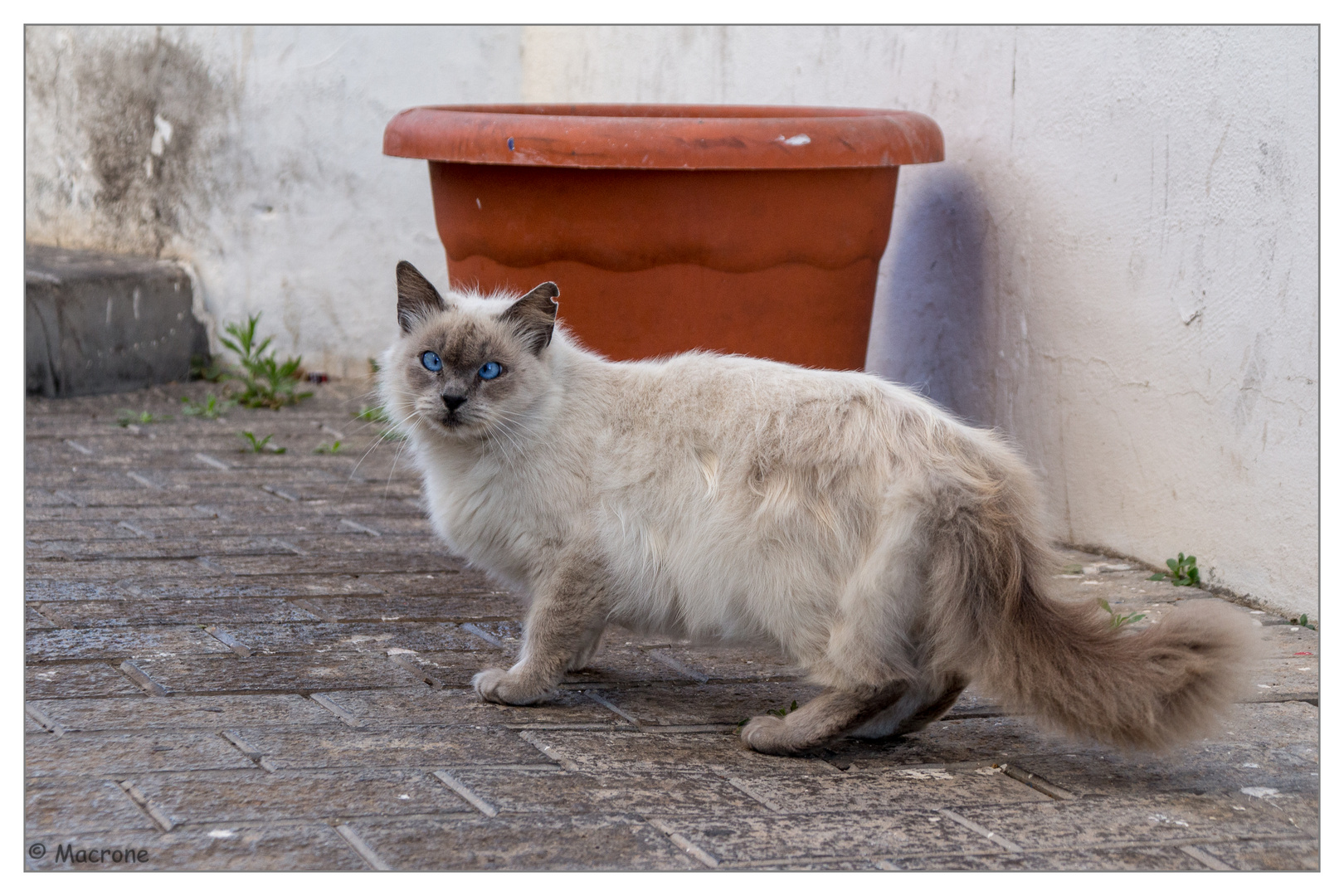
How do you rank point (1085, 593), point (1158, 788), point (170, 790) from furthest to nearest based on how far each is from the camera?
point (1085, 593) < point (1158, 788) < point (170, 790)

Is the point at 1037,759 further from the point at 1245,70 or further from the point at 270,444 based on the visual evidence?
the point at 270,444

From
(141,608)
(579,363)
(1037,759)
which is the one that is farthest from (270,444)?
(1037,759)

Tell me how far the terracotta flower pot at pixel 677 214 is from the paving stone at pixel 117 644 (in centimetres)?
147

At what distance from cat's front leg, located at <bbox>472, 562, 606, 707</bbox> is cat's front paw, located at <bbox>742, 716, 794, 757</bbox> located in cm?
42

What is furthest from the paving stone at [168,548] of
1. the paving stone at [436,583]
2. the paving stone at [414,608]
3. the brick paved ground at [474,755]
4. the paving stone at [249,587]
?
the paving stone at [414,608]

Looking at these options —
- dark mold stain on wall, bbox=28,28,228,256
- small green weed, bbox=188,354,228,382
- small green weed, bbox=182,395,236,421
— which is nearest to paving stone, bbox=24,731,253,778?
small green weed, bbox=182,395,236,421

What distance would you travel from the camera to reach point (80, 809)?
2.16m

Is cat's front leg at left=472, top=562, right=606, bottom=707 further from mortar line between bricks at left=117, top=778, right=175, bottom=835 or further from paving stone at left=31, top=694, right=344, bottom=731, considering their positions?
mortar line between bricks at left=117, top=778, right=175, bottom=835

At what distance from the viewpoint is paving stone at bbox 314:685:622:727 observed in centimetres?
270

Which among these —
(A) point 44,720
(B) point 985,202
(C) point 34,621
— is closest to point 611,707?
(A) point 44,720

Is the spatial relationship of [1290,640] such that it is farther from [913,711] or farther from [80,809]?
[80,809]

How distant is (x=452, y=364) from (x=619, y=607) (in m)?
0.64

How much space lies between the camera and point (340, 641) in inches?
125

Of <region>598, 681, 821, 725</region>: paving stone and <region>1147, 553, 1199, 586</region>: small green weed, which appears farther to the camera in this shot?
<region>1147, 553, 1199, 586</region>: small green weed
